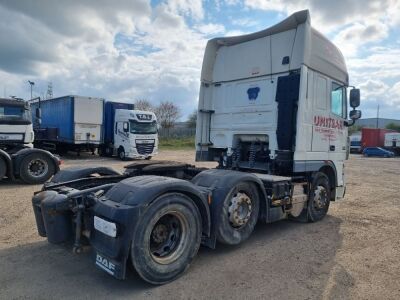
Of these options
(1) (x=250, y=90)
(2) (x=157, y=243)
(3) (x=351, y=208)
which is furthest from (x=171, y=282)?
(3) (x=351, y=208)

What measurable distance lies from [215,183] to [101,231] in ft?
5.65

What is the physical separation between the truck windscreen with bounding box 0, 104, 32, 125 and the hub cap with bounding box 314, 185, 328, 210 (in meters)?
9.31

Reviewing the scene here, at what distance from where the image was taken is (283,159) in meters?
6.28

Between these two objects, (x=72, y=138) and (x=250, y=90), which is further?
(x=72, y=138)

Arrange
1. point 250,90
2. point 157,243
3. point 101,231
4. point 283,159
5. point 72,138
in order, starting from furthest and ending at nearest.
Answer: point 72,138, point 250,90, point 283,159, point 157,243, point 101,231

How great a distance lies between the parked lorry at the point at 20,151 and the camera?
1061cm

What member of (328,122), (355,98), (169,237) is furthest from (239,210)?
(355,98)

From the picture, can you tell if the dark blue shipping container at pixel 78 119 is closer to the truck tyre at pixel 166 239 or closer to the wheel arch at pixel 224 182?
the wheel arch at pixel 224 182

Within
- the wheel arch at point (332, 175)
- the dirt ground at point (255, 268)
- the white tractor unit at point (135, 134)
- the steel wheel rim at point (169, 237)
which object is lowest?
the dirt ground at point (255, 268)

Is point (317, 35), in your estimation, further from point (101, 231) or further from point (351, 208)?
point (101, 231)

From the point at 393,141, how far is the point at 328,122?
40.8 meters

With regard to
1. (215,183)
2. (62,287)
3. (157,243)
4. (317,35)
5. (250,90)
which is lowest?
(62,287)

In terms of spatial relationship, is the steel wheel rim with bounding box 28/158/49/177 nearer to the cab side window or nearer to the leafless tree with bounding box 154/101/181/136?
the cab side window

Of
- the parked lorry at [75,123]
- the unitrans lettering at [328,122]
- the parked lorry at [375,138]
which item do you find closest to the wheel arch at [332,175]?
the unitrans lettering at [328,122]
